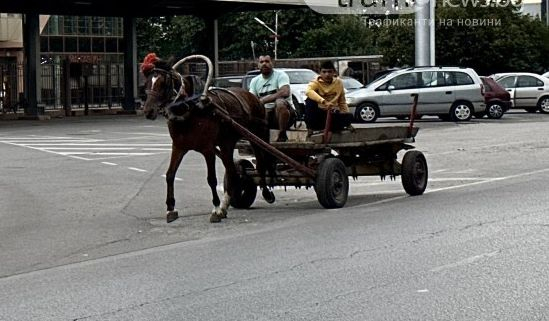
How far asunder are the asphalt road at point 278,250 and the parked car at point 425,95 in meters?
13.1

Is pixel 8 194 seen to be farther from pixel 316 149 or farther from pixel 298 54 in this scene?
pixel 298 54

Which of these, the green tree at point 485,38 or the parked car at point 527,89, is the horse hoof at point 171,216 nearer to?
the parked car at point 527,89

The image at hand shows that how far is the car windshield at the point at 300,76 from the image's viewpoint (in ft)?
104

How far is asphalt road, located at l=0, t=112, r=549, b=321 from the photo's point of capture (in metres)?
7.61

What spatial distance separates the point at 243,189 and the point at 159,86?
2336 millimetres

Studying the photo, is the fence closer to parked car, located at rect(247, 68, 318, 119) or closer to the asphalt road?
parked car, located at rect(247, 68, 318, 119)

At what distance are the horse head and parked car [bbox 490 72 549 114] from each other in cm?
2595

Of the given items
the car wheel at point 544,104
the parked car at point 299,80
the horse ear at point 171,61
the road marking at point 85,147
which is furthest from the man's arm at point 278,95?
the car wheel at point 544,104

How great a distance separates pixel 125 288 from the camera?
8.43m

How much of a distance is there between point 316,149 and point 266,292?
16.0 ft

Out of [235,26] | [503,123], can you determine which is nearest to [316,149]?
[503,123]

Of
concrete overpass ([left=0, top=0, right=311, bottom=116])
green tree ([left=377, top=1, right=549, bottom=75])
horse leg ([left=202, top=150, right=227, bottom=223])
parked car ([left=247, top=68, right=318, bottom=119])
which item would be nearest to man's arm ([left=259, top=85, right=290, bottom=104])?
horse leg ([left=202, top=150, right=227, bottom=223])

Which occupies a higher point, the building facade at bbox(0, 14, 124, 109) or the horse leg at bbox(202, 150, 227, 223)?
the building facade at bbox(0, 14, 124, 109)

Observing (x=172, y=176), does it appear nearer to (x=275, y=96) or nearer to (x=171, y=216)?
(x=171, y=216)
